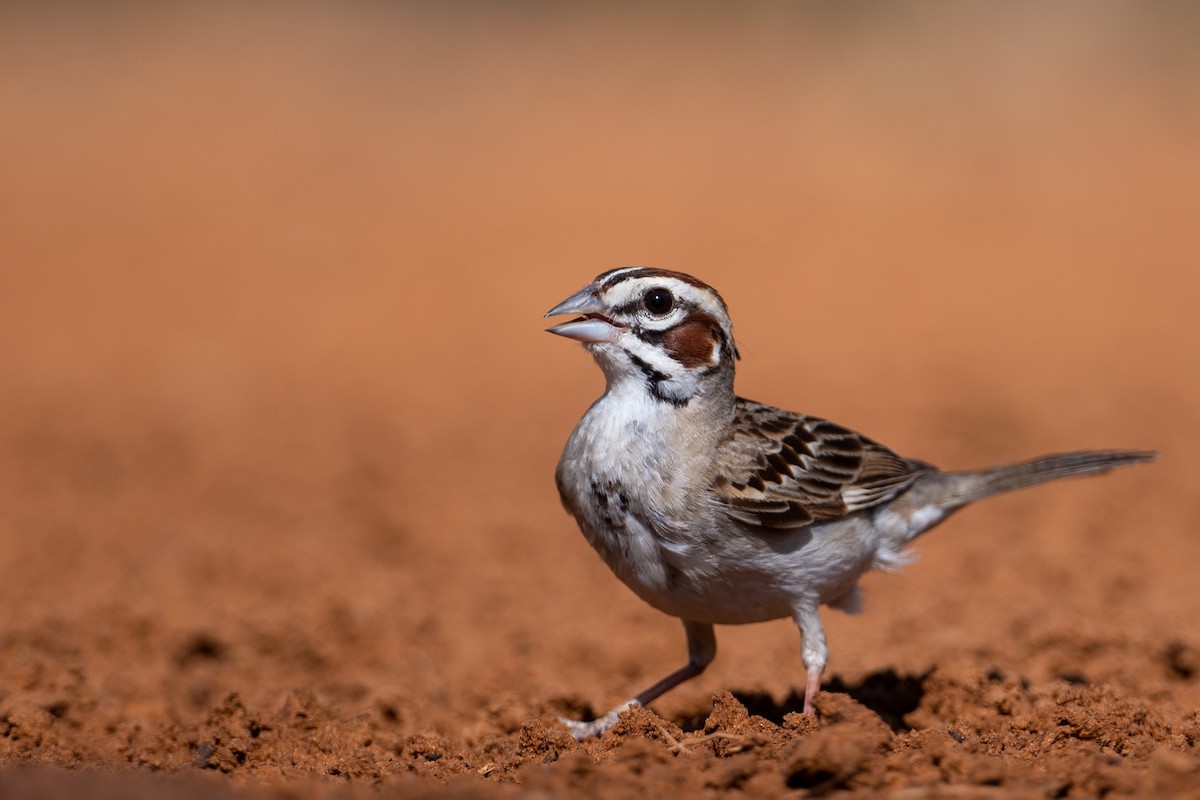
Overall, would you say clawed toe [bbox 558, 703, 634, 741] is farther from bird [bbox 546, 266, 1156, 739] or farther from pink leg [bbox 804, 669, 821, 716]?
pink leg [bbox 804, 669, 821, 716]

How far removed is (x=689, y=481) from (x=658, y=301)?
72 centimetres

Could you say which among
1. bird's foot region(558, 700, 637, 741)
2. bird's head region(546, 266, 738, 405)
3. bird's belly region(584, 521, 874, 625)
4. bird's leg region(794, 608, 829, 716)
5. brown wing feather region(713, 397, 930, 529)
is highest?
bird's head region(546, 266, 738, 405)

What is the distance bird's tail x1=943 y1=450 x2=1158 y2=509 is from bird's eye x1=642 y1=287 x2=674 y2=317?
6.14 feet

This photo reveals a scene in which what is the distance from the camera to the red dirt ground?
516 cm

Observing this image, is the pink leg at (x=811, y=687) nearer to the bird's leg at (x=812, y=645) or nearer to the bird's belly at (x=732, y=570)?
the bird's leg at (x=812, y=645)

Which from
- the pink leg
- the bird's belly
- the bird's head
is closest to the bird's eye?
the bird's head

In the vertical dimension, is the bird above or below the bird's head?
below

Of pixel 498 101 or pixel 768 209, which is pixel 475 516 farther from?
pixel 498 101

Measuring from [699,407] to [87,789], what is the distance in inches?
107

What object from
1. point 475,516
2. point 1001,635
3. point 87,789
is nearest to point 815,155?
point 475,516

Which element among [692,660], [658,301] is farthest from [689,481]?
[692,660]

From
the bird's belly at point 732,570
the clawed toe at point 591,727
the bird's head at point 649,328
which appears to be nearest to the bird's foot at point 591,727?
the clawed toe at point 591,727

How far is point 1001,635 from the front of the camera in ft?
23.6

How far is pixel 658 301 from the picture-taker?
206 inches
